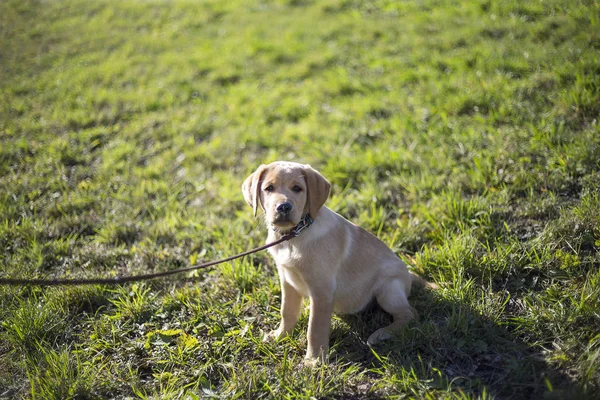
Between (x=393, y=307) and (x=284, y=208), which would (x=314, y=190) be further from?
(x=393, y=307)

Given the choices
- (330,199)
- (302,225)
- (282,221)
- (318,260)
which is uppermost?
(282,221)

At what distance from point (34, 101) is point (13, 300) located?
576 cm

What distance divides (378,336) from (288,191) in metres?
1.26

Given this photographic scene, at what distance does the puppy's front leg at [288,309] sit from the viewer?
11.0 ft

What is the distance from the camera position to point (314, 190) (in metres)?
3.09

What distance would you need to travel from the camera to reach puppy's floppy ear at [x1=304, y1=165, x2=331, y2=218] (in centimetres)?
309

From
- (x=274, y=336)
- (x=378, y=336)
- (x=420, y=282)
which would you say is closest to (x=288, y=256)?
(x=274, y=336)

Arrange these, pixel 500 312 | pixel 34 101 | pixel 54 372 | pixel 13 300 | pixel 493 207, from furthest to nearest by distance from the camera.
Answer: pixel 34 101 < pixel 493 207 < pixel 13 300 < pixel 500 312 < pixel 54 372

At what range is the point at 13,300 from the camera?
3.79m

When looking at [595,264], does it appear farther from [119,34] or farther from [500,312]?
[119,34]

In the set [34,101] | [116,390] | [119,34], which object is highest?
[119,34]

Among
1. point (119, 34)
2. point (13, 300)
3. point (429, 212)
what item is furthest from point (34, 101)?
point (429, 212)

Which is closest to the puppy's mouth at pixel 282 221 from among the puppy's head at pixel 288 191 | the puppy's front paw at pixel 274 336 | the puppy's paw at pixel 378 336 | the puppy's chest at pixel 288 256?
the puppy's head at pixel 288 191

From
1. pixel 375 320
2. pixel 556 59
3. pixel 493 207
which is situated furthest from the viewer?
pixel 556 59
